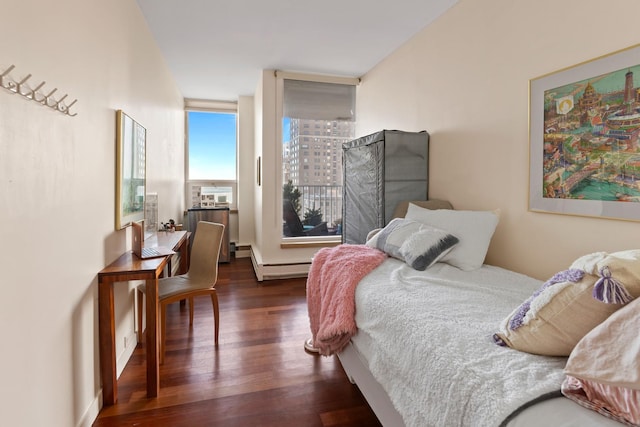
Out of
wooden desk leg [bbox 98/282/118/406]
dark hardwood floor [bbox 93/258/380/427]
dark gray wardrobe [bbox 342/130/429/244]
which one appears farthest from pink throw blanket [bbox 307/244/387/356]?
wooden desk leg [bbox 98/282/118/406]

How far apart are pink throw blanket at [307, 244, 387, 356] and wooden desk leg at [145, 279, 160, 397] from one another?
936 millimetres

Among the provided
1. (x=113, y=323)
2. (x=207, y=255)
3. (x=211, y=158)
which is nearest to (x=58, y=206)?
(x=113, y=323)

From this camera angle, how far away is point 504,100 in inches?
82.0

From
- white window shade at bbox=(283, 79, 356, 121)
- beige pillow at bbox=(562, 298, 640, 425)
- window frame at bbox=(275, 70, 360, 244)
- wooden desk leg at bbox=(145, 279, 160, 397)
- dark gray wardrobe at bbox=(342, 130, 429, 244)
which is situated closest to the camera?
beige pillow at bbox=(562, 298, 640, 425)

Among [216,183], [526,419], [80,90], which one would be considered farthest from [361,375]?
[216,183]

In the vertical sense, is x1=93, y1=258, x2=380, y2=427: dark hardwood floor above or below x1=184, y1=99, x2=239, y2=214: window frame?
below

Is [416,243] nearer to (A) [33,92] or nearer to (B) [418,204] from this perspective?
(B) [418,204]

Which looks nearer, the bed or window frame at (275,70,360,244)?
the bed

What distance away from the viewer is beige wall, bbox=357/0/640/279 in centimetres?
159

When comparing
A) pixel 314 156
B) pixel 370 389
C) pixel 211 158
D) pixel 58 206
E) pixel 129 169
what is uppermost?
pixel 211 158

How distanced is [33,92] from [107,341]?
1303mm

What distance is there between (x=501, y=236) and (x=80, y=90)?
2.55 meters

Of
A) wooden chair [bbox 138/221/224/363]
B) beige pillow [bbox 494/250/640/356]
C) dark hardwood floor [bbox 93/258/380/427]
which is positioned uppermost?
beige pillow [bbox 494/250/640/356]

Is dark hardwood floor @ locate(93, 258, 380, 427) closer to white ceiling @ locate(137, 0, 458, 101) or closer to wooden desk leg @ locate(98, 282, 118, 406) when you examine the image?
wooden desk leg @ locate(98, 282, 118, 406)
